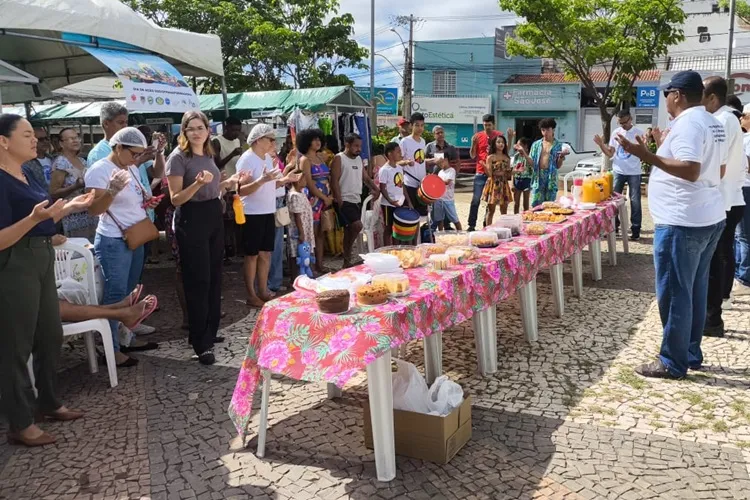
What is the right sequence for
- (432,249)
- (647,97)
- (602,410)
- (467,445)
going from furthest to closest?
1. (647,97)
2. (432,249)
3. (602,410)
4. (467,445)

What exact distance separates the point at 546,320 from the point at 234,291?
3.29 metres

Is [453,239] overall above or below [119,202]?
below

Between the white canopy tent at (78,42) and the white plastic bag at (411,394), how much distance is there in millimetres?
4911

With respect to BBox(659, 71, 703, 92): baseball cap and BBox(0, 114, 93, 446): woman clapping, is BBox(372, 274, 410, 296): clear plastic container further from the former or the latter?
BBox(659, 71, 703, 92): baseball cap

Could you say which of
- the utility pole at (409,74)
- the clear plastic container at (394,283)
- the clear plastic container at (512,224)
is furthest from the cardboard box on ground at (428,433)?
the utility pole at (409,74)

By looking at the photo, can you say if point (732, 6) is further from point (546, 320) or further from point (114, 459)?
point (114, 459)

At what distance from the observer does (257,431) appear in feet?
11.5

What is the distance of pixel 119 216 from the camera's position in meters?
4.48

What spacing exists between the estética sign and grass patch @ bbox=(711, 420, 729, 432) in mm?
34282

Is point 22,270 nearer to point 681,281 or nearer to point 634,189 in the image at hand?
point 681,281

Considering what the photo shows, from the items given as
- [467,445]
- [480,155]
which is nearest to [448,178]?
[480,155]

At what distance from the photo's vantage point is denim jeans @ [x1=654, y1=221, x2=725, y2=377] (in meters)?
3.96

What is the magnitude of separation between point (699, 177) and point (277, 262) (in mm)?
4122

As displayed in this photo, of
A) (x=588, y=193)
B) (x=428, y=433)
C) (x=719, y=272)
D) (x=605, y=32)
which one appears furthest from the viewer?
(x=605, y=32)
